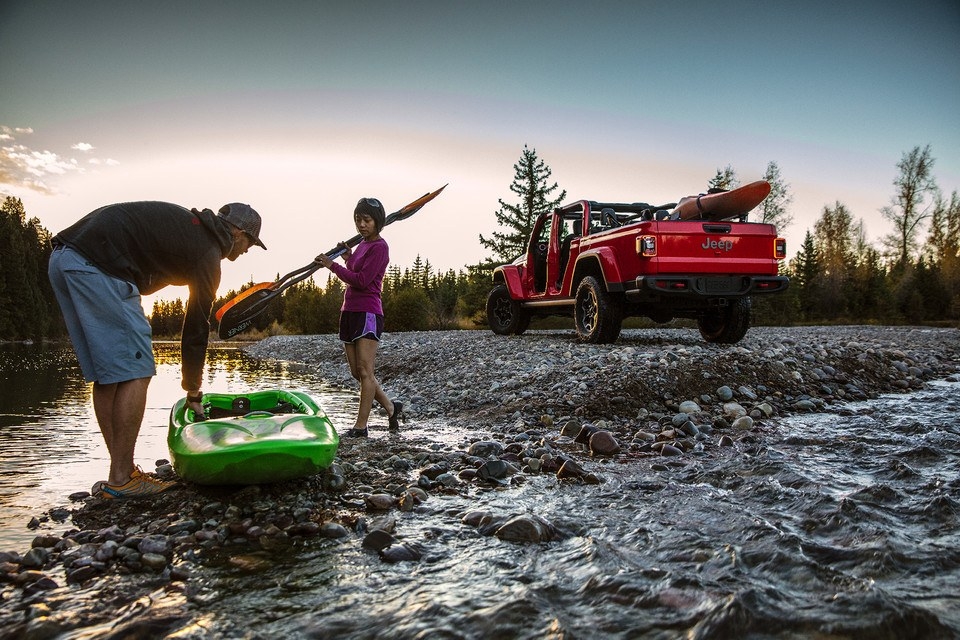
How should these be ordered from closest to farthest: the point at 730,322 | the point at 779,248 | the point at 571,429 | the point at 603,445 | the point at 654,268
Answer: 1. the point at 603,445
2. the point at 571,429
3. the point at 654,268
4. the point at 779,248
5. the point at 730,322

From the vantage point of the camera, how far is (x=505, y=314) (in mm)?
13391

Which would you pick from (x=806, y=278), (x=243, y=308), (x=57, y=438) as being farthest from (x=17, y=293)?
(x=806, y=278)

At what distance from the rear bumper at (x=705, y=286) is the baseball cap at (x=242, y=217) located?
5.54 metres

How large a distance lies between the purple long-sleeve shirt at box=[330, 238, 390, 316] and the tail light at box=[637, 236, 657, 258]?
14.0ft

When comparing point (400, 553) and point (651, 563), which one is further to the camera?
point (400, 553)

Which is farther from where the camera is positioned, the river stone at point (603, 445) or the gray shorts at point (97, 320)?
the river stone at point (603, 445)

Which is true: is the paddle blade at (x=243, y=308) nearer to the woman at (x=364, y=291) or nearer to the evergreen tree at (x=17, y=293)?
the woman at (x=364, y=291)

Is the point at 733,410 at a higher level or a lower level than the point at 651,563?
higher

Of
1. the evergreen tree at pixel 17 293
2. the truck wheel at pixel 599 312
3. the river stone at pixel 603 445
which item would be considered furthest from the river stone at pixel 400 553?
the evergreen tree at pixel 17 293

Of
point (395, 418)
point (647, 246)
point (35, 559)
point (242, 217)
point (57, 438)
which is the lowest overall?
point (57, 438)

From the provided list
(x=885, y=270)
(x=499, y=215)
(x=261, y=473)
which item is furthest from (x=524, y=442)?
(x=885, y=270)

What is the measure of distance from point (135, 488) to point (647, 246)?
666 cm

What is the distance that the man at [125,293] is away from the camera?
127 inches

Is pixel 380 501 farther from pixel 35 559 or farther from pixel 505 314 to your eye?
pixel 505 314
